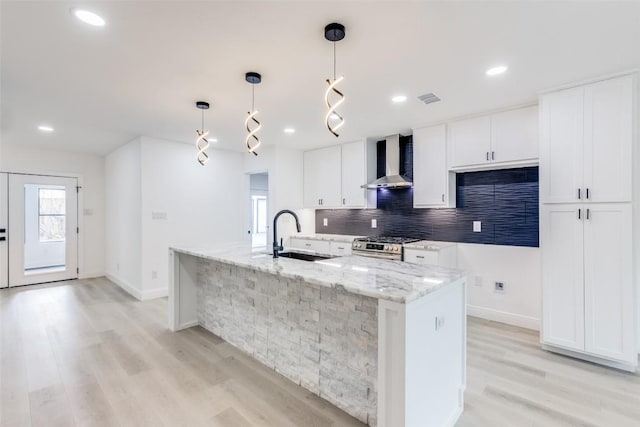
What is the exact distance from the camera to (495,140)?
3494mm

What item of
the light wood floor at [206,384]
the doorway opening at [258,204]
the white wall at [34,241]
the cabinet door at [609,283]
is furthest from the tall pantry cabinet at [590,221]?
the white wall at [34,241]

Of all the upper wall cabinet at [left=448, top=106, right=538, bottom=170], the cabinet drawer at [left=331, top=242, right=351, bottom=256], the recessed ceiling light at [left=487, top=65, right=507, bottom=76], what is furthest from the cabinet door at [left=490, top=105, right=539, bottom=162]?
the cabinet drawer at [left=331, top=242, right=351, bottom=256]

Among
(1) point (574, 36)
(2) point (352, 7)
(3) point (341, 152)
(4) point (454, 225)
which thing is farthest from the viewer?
(3) point (341, 152)

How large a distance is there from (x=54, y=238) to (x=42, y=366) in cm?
428

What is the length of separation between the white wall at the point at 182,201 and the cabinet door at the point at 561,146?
453cm

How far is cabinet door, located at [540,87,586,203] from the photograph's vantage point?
2740 millimetres

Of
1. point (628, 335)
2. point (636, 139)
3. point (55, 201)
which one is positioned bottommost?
point (628, 335)

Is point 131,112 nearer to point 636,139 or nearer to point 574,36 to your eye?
point 574,36

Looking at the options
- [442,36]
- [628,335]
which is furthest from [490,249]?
[442,36]

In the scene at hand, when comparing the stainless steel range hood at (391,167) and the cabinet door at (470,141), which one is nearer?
the cabinet door at (470,141)

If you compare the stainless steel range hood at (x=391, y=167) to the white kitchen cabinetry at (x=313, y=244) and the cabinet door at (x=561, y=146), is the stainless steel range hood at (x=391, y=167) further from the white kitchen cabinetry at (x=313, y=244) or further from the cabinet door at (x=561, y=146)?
the cabinet door at (x=561, y=146)

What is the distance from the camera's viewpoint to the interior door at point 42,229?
212 inches

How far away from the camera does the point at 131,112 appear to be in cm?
355

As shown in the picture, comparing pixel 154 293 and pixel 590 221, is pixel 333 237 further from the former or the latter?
pixel 590 221
